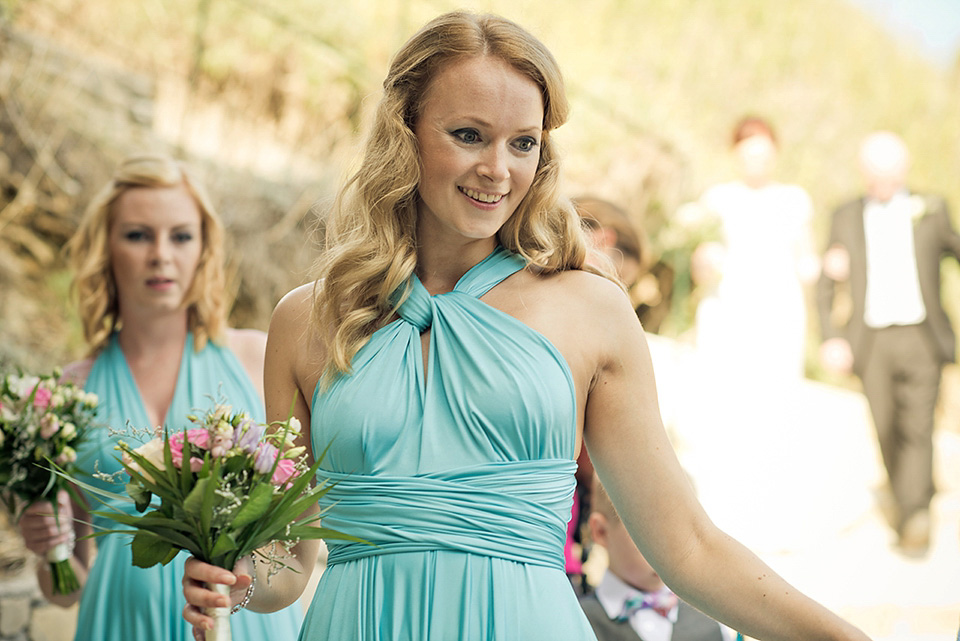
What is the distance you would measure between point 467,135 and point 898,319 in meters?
6.45

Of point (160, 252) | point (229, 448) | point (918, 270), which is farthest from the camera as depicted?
point (918, 270)

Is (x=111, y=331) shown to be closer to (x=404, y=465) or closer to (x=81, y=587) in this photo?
(x=81, y=587)

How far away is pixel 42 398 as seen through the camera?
11.3ft

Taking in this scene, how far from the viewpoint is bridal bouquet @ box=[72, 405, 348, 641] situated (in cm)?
187

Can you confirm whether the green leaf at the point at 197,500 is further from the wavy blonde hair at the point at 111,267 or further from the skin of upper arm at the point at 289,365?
the wavy blonde hair at the point at 111,267

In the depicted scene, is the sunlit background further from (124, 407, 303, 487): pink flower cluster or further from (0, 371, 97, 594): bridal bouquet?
(124, 407, 303, 487): pink flower cluster

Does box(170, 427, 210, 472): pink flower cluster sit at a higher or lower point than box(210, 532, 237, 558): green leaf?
higher

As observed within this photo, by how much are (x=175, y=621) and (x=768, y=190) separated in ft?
21.0

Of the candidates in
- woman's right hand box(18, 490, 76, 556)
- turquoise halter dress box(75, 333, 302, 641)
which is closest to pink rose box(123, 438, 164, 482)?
turquoise halter dress box(75, 333, 302, 641)

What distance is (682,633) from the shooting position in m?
3.31

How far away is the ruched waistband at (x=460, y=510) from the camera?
1943 mm

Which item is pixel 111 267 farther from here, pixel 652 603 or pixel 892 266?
pixel 892 266

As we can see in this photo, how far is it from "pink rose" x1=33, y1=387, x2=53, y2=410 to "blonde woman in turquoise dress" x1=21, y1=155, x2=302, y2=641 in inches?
11.8

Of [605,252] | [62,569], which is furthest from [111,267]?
[605,252]
